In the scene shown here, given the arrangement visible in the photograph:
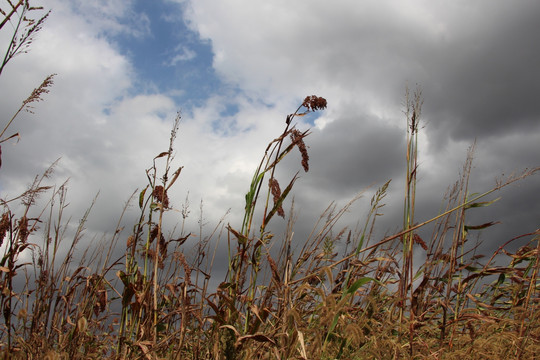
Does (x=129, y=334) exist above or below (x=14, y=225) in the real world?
below

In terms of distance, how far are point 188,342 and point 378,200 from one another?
136cm

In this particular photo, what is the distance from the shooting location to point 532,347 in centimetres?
208

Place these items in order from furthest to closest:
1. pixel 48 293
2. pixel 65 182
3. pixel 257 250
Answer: pixel 65 182 < pixel 48 293 < pixel 257 250

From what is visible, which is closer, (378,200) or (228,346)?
(228,346)

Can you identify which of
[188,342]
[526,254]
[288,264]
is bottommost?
[188,342]

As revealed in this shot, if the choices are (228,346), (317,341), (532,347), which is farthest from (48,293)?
(532,347)

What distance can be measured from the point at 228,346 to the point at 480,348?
1248 mm

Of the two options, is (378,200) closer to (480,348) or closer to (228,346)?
(480,348)

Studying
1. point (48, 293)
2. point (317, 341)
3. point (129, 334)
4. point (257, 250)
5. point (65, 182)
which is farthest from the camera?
point (65, 182)

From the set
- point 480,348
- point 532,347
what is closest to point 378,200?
point 480,348

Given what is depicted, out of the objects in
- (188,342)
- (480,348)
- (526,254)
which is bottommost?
(188,342)

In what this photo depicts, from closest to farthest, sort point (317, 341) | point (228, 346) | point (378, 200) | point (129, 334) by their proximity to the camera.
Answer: point (317, 341) → point (228, 346) → point (129, 334) → point (378, 200)

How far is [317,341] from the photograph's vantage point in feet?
5.41

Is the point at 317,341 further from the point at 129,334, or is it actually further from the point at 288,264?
the point at 129,334
